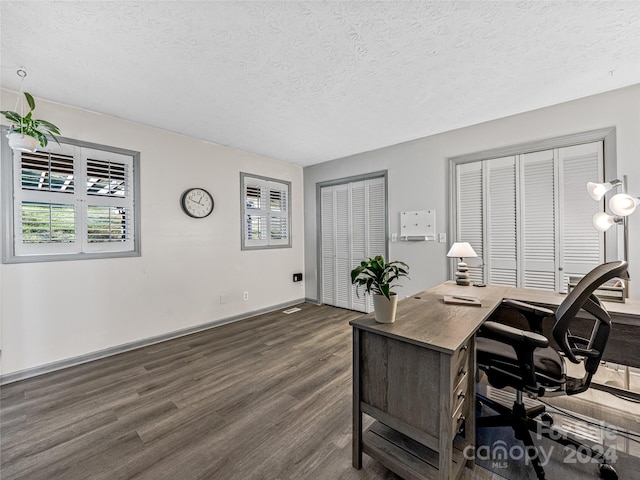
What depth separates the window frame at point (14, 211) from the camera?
233 centimetres

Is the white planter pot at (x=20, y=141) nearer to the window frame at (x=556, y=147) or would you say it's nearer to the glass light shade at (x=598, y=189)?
the window frame at (x=556, y=147)

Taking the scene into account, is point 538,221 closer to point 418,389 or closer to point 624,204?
point 624,204

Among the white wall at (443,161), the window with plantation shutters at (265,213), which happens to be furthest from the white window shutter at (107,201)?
the white wall at (443,161)

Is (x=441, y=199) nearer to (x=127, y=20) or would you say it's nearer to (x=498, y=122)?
(x=498, y=122)

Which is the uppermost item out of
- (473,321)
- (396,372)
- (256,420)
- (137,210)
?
(137,210)

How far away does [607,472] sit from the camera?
138 cm

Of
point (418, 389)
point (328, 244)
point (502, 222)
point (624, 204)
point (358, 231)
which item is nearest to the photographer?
point (418, 389)

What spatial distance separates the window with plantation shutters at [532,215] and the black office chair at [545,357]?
1.56 m

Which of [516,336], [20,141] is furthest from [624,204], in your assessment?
[20,141]

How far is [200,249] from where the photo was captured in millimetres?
3676

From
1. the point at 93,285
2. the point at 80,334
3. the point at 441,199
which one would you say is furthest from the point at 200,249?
the point at 441,199

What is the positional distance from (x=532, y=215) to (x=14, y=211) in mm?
5234

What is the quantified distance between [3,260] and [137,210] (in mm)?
1149

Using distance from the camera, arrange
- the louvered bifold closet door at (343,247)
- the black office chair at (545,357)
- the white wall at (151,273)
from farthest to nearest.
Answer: the louvered bifold closet door at (343,247) < the white wall at (151,273) < the black office chair at (545,357)
